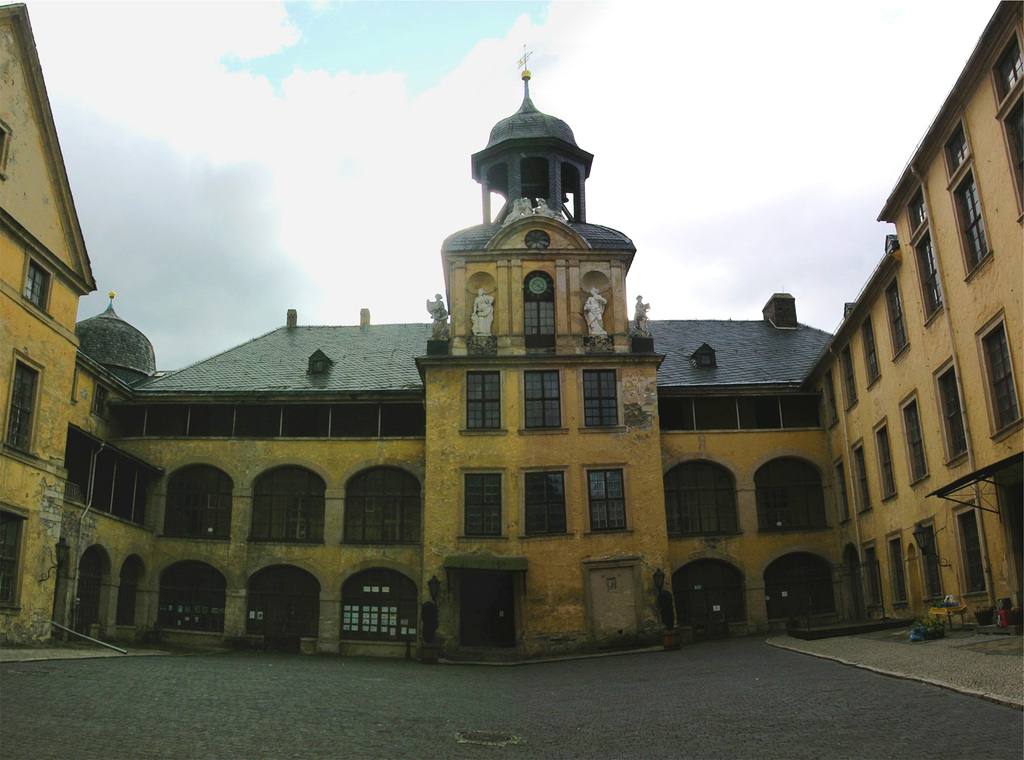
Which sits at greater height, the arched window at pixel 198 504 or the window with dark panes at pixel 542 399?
the window with dark panes at pixel 542 399

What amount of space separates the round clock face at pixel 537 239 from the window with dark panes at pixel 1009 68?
1608cm

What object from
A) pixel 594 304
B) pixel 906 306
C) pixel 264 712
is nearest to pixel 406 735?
pixel 264 712

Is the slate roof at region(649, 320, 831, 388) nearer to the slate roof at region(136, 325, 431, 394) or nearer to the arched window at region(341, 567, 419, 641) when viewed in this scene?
the slate roof at region(136, 325, 431, 394)

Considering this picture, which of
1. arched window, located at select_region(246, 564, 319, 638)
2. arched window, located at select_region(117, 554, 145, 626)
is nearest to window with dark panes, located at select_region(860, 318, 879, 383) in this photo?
arched window, located at select_region(246, 564, 319, 638)

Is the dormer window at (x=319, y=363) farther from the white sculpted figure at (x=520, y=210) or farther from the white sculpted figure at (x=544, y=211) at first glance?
the white sculpted figure at (x=544, y=211)

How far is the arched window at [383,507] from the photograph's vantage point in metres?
31.4

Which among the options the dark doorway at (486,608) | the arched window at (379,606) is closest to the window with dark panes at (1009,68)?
the dark doorway at (486,608)

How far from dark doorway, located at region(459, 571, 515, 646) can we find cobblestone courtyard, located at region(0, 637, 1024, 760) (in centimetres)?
886

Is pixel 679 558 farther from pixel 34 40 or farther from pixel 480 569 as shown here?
pixel 34 40

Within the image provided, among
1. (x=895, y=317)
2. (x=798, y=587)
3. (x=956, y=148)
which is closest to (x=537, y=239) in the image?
(x=895, y=317)

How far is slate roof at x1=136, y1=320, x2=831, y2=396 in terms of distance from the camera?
3319cm

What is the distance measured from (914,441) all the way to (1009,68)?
410 inches

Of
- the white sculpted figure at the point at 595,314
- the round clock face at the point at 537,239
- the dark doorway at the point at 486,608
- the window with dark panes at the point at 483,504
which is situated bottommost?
the dark doorway at the point at 486,608

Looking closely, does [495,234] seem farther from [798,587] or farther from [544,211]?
[798,587]
